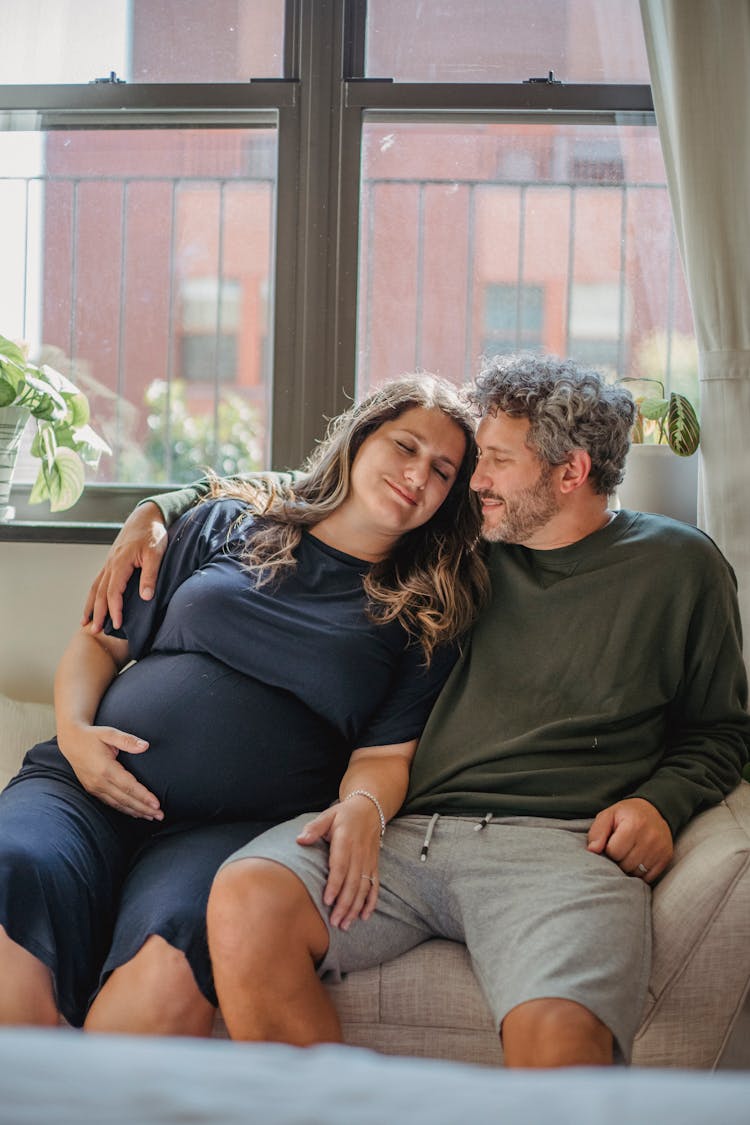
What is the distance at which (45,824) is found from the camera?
1610 millimetres

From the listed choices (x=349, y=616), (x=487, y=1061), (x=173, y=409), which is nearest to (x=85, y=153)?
(x=173, y=409)

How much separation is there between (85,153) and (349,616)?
1.48m

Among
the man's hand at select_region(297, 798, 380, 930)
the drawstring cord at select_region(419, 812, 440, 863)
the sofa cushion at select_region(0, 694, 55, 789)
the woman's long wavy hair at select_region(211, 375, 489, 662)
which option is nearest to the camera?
the man's hand at select_region(297, 798, 380, 930)

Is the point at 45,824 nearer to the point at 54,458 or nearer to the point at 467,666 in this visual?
the point at 467,666

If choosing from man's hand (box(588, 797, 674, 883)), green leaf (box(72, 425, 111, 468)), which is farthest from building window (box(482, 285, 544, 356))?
man's hand (box(588, 797, 674, 883))

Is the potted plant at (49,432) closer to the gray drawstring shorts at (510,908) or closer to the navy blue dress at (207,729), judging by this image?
the navy blue dress at (207,729)

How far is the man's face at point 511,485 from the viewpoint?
188 centimetres

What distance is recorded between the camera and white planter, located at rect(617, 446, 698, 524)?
2307 millimetres

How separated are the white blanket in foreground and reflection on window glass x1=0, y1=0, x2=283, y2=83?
2.36 metres

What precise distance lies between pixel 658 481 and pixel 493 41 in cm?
110

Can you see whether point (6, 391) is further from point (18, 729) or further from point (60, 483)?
point (18, 729)

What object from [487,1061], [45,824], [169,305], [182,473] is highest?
[169,305]

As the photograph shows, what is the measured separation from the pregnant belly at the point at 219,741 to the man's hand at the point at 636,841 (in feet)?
1.49

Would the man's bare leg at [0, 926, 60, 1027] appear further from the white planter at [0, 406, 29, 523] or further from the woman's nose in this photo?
the white planter at [0, 406, 29, 523]
